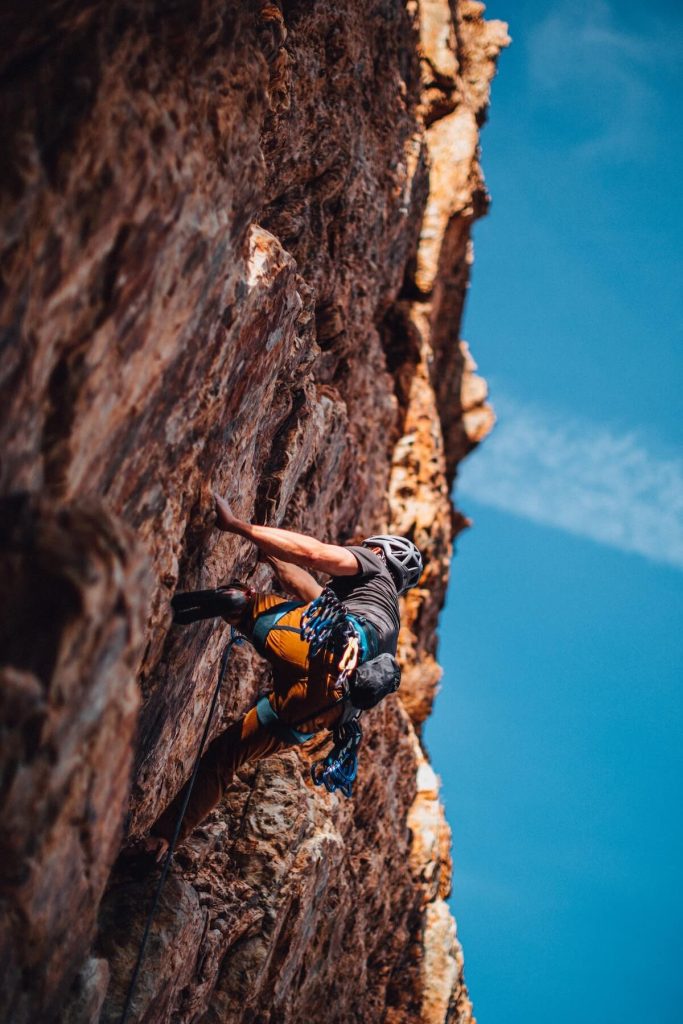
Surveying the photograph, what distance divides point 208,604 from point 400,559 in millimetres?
1718

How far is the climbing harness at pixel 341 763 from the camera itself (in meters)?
5.88

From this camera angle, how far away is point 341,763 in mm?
5973

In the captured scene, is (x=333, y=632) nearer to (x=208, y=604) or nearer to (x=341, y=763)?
(x=208, y=604)

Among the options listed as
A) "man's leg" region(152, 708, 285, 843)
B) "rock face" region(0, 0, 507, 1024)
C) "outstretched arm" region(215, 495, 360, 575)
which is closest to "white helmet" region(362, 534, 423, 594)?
"outstretched arm" region(215, 495, 360, 575)

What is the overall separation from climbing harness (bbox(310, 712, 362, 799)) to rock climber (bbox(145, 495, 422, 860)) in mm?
187

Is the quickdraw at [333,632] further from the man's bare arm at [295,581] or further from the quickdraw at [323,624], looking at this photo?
the man's bare arm at [295,581]

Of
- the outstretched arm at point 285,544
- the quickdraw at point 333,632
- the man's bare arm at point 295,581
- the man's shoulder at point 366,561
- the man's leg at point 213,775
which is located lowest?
the man's leg at point 213,775

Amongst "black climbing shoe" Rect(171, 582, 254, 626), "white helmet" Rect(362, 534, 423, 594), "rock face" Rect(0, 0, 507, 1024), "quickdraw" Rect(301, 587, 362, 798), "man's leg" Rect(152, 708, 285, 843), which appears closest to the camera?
"rock face" Rect(0, 0, 507, 1024)

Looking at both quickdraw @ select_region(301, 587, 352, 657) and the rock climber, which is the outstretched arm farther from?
quickdraw @ select_region(301, 587, 352, 657)

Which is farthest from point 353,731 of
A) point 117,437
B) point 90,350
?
point 90,350

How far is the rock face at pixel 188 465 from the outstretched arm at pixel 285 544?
6.1 inches

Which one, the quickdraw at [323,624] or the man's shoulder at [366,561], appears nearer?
the quickdraw at [323,624]

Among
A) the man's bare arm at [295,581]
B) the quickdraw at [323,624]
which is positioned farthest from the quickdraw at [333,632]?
the man's bare arm at [295,581]

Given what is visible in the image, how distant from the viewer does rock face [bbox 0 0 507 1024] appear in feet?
11.2
